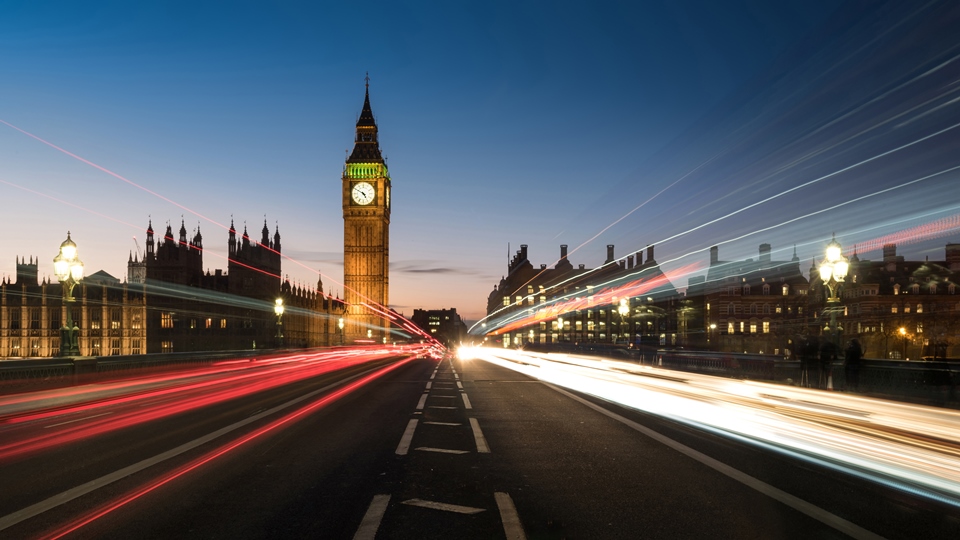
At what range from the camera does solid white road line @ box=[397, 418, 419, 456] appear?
31.6ft

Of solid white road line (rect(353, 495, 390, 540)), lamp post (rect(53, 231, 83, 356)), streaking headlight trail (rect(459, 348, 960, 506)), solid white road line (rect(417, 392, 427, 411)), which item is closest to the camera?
solid white road line (rect(353, 495, 390, 540))

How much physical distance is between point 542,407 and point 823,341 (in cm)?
933

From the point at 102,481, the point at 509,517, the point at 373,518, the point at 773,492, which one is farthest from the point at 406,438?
the point at 773,492

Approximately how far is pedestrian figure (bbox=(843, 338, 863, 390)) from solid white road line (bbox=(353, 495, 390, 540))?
52.6 ft

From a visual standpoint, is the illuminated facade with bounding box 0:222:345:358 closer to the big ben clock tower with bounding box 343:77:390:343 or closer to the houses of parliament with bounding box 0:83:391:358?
the houses of parliament with bounding box 0:83:391:358

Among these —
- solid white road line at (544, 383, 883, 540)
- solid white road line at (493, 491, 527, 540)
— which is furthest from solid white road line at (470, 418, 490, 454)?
solid white road line at (544, 383, 883, 540)

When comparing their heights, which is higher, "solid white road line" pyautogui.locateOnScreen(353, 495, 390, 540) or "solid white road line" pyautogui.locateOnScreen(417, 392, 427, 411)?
"solid white road line" pyautogui.locateOnScreen(353, 495, 390, 540)

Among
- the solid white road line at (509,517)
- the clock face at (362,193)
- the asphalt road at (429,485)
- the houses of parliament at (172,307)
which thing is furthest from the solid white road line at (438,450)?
the clock face at (362,193)

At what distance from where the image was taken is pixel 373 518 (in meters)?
6.05

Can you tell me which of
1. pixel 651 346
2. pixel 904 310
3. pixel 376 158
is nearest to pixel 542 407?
pixel 651 346

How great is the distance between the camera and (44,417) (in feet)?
44.5

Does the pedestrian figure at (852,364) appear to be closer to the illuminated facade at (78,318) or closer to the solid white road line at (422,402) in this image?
the solid white road line at (422,402)

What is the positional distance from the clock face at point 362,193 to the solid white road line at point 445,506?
12266 centimetres

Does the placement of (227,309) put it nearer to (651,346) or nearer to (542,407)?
(651,346)
